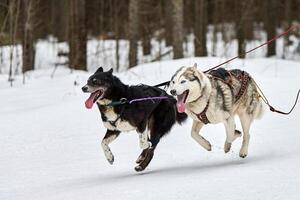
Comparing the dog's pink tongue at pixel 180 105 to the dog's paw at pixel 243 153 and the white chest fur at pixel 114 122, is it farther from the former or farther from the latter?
the dog's paw at pixel 243 153

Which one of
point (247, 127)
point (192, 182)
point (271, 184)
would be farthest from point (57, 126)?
point (271, 184)

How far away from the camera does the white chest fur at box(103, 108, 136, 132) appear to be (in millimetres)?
5098

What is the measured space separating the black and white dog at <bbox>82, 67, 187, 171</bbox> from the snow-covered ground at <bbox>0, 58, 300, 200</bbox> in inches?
11.9

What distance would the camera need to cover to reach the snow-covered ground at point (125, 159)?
3.98 meters

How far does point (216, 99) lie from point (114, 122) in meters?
0.99

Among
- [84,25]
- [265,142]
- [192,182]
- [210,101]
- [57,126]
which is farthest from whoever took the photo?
[84,25]

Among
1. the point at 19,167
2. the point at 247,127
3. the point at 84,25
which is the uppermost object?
the point at 84,25

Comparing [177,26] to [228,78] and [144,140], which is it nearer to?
[228,78]

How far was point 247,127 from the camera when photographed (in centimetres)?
550

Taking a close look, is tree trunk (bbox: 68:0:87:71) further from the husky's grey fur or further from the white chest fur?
the white chest fur

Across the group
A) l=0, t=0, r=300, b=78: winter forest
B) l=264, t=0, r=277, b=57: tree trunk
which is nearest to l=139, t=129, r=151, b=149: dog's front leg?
l=0, t=0, r=300, b=78: winter forest

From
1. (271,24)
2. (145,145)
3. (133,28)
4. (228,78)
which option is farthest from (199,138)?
(271,24)

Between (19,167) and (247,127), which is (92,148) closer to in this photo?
(19,167)

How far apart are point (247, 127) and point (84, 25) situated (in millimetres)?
8953
